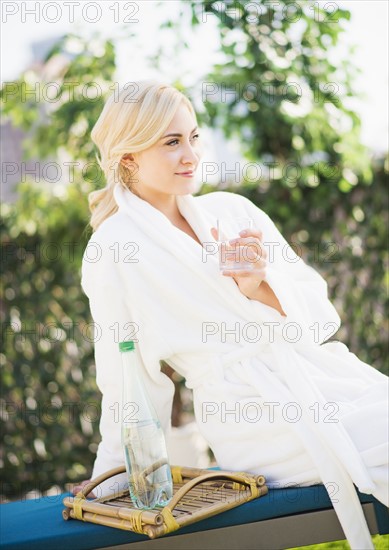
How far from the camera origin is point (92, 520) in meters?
2.34

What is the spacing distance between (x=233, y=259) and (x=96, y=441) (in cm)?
306

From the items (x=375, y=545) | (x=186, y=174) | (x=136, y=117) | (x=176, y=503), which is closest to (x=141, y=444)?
(x=176, y=503)

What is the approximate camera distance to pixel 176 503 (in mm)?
2211

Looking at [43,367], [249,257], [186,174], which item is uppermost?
[186,174]

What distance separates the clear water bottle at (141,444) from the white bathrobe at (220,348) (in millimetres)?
119

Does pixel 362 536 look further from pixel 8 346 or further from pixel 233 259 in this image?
pixel 8 346

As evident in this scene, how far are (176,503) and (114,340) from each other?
554 millimetres

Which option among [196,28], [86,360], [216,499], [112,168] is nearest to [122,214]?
Result: [112,168]

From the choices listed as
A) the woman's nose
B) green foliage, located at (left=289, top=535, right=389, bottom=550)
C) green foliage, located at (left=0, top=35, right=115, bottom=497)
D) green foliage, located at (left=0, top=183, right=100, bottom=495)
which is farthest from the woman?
green foliage, located at (left=0, top=183, right=100, bottom=495)

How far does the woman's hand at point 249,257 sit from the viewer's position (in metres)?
2.48

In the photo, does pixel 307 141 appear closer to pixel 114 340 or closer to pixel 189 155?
pixel 189 155

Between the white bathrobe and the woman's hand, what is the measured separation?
40 millimetres

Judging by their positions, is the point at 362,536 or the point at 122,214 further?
the point at 122,214

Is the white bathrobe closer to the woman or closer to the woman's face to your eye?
the woman
